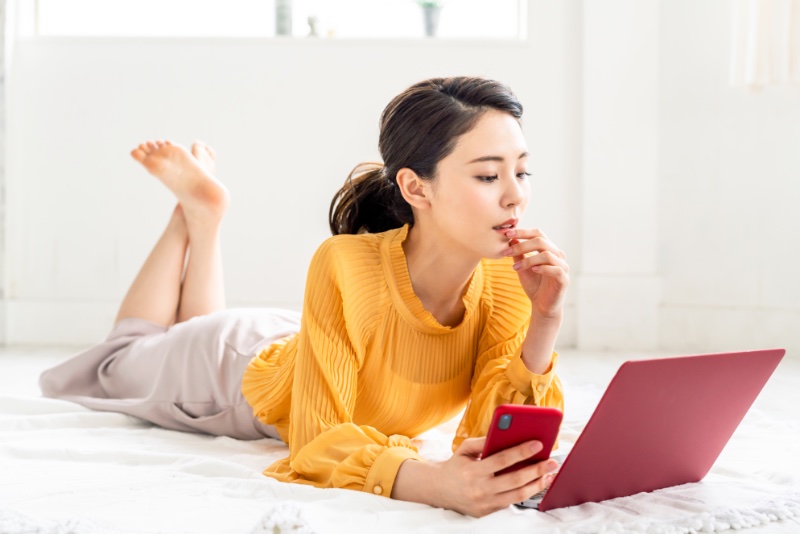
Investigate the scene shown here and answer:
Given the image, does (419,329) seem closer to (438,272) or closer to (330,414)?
(438,272)

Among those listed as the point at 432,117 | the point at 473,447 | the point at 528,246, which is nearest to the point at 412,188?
the point at 432,117

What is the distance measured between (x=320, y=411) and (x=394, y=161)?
15.9 inches

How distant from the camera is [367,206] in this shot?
5.41ft

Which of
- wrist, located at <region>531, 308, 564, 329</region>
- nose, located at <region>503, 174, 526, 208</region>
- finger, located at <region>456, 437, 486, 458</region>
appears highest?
nose, located at <region>503, 174, 526, 208</region>

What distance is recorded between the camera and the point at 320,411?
1.35m

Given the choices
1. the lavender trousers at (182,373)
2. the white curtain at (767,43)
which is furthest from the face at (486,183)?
the white curtain at (767,43)

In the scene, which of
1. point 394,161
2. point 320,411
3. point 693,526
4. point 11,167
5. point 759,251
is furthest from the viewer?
point 11,167

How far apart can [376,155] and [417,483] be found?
7.90 feet

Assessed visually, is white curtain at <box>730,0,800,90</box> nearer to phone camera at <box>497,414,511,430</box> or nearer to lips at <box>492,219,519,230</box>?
lips at <box>492,219,519,230</box>

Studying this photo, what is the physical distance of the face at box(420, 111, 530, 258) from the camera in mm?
1334

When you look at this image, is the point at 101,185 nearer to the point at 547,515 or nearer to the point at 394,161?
the point at 394,161

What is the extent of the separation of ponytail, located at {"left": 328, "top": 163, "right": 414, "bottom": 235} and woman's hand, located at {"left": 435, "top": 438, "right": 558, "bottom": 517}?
0.54m

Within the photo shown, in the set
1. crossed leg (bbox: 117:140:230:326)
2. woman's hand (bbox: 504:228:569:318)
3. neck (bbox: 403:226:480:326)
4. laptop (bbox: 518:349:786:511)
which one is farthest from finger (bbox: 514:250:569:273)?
crossed leg (bbox: 117:140:230:326)

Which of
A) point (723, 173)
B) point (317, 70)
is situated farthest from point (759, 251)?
point (317, 70)
